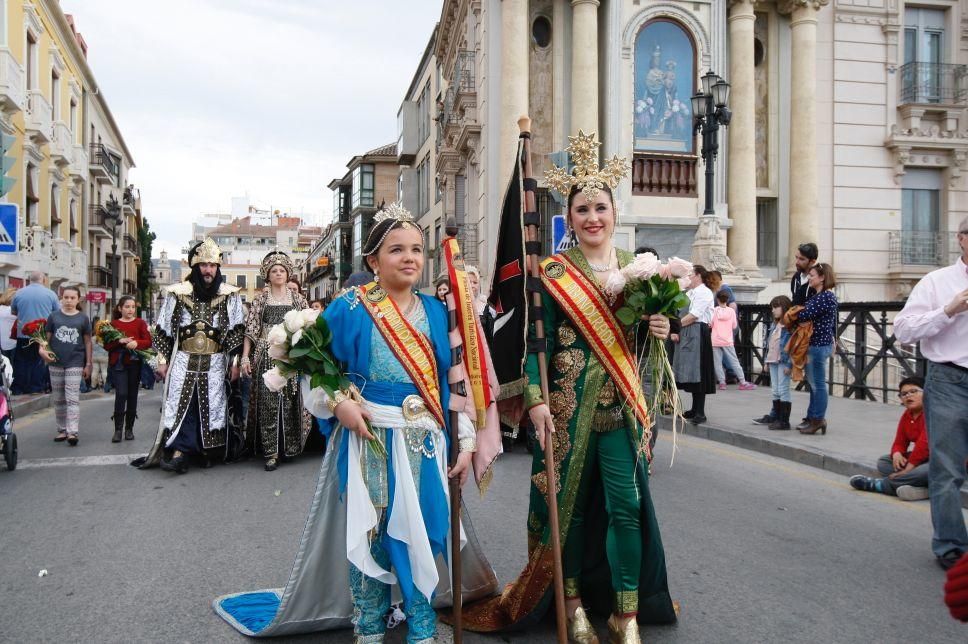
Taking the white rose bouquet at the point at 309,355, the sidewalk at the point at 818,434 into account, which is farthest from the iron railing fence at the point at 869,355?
the white rose bouquet at the point at 309,355

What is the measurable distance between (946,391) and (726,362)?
1074 centimetres

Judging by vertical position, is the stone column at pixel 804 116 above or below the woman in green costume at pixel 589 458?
above

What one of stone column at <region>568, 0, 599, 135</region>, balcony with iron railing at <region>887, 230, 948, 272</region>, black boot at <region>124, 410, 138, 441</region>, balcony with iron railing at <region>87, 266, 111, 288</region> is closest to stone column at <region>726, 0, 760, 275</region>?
stone column at <region>568, 0, 599, 135</region>

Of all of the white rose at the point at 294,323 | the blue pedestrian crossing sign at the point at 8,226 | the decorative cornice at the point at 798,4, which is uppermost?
the decorative cornice at the point at 798,4

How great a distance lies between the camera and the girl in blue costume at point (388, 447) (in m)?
3.32

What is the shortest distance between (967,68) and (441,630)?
2664cm

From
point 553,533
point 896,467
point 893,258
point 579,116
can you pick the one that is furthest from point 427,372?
point 893,258

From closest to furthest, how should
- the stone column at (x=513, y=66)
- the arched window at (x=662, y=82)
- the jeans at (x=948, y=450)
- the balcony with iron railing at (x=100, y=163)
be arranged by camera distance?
the jeans at (x=948, y=450), the stone column at (x=513, y=66), the arched window at (x=662, y=82), the balcony with iron railing at (x=100, y=163)

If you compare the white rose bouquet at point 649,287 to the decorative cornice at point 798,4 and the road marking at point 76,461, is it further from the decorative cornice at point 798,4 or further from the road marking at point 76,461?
the decorative cornice at point 798,4

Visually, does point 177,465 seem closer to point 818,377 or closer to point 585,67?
point 818,377

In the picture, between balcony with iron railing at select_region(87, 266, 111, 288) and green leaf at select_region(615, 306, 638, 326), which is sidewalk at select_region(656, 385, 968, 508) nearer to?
green leaf at select_region(615, 306, 638, 326)

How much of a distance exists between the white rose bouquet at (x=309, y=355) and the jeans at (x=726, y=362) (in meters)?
12.4

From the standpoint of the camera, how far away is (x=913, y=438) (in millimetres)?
6855

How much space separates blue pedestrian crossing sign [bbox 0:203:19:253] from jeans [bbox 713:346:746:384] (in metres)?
11.8
